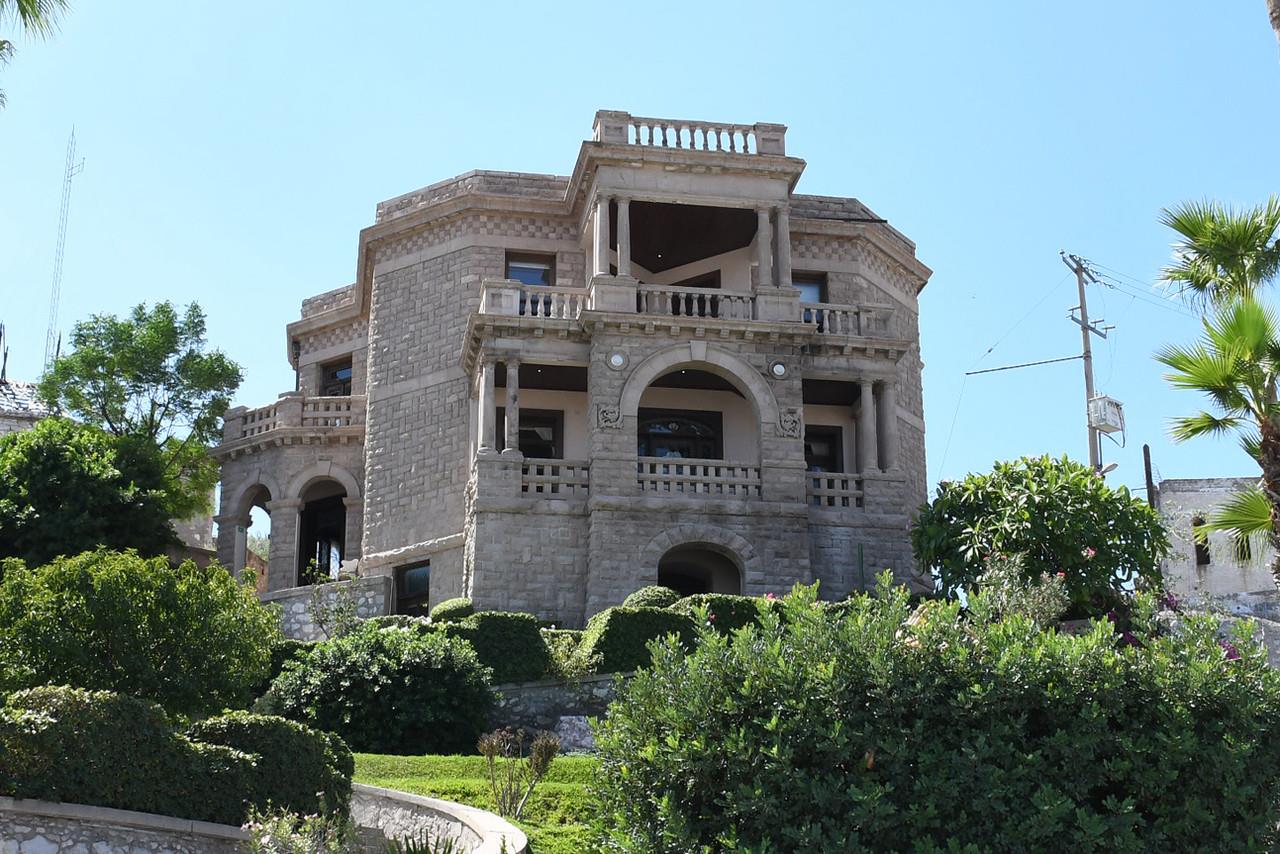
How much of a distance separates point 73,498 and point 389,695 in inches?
620

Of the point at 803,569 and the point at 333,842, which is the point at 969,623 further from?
the point at 803,569

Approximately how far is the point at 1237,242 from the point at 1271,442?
3557 mm

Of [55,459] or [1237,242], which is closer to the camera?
[1237,242]

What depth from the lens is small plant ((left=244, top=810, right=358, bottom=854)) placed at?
13.9 meters

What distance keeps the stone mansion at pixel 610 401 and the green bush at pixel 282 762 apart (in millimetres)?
15924

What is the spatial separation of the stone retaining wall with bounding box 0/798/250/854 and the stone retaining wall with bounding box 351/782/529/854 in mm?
1820

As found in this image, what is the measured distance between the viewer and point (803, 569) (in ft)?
107

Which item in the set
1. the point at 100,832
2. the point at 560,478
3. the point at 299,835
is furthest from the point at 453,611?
the point at 100,832

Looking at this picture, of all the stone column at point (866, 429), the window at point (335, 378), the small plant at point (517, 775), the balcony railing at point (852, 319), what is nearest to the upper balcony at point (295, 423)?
the window at point (335, 378)

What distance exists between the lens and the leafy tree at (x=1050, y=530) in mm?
26641

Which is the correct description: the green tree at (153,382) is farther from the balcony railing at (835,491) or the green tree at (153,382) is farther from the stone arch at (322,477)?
the balcony railing at (835,491)

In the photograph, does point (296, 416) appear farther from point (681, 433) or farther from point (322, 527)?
point (681, 433)

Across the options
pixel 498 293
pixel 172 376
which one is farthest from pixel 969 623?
pixel 172 376

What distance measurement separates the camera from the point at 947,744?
13289 mm
